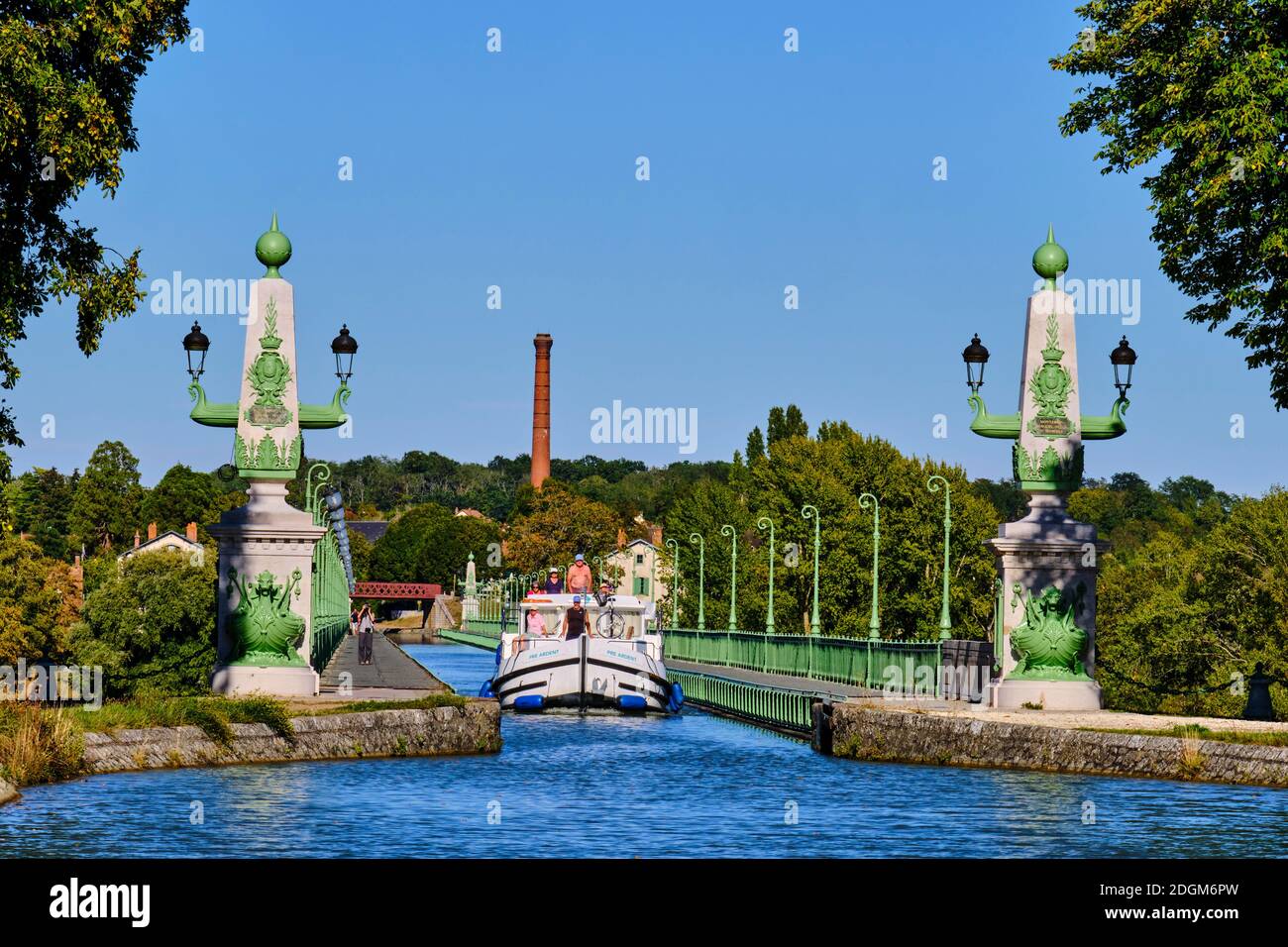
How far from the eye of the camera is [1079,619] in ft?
100.0

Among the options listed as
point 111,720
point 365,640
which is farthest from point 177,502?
point 111,720

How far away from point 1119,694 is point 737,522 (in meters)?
33.0

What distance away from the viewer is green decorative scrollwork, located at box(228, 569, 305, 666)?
96.8 feet

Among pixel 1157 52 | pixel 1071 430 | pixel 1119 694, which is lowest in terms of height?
pixel 1119 694

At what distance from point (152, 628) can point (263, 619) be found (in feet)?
133

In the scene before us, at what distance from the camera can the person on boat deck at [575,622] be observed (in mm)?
47897

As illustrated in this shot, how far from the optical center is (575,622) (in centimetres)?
4828

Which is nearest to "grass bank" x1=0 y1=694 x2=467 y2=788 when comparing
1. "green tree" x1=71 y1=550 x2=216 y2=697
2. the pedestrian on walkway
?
the pedestrian on walkway

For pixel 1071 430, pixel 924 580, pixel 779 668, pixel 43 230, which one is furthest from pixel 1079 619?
pixel 924 580

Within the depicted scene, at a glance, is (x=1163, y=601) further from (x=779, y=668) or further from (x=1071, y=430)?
(x=1071, y=430)

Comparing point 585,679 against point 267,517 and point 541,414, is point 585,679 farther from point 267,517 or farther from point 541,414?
point 541,414

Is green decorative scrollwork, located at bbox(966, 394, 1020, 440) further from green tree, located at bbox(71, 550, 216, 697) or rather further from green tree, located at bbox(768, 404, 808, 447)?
green tree, located at bbox(768, 404, 808, 447)

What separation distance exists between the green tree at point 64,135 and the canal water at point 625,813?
6.42 meters
